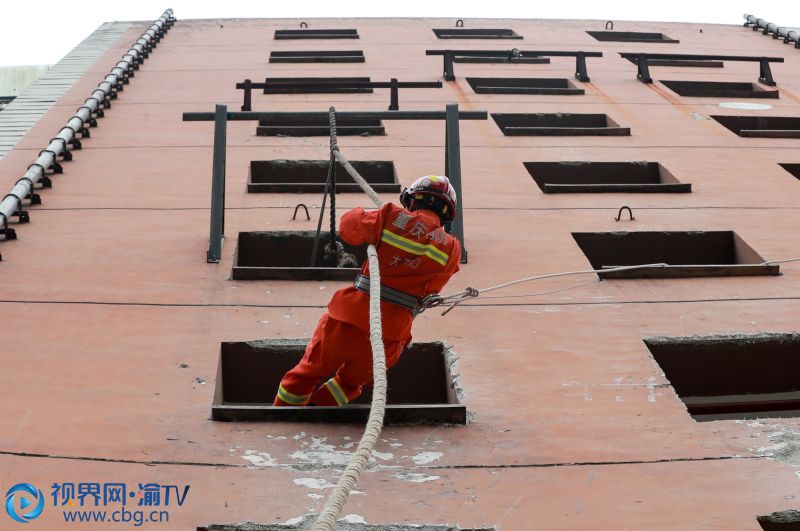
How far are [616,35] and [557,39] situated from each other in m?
1.70

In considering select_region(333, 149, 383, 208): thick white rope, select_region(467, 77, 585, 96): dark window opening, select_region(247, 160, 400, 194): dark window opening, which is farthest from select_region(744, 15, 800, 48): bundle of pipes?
select_region(333, 149, 383, 208): thick white rope

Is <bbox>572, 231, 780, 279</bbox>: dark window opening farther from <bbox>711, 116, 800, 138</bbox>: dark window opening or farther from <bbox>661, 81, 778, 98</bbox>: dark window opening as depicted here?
<bbox>661, 81, 778, 98</bbox>: dark window opening

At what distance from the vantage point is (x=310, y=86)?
15.3 m

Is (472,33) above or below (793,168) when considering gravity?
above

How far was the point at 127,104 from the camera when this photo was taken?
52.9 ft

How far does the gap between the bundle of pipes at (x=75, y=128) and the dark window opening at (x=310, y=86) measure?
233 centimetres

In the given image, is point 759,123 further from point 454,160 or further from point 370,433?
point 370,433

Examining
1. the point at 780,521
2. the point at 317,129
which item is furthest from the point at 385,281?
the point at 317,129

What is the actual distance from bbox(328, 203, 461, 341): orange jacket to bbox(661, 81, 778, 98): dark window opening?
12170mm

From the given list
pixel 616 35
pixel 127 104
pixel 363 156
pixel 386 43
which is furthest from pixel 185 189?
pixel 616 35

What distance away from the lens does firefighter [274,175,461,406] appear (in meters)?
6.20

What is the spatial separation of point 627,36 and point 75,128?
13889 millimetres

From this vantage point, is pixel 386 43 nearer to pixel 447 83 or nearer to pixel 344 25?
pixel 344 25

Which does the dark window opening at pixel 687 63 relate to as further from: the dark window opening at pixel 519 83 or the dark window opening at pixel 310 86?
the dark window opening at pixel 310 86
